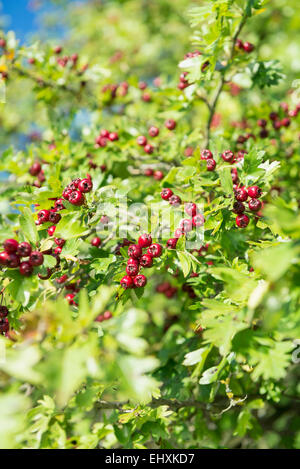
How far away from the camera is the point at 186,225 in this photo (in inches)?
71.0

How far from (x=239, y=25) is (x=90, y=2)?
7904 mm

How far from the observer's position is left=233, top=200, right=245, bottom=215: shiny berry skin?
5.67 ft

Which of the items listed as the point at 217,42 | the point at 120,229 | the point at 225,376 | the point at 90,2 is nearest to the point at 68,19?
the point at 90,2

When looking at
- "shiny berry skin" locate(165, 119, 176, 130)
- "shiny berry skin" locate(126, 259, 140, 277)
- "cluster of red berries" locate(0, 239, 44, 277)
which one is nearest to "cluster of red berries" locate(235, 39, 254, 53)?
"shiny berry skin" locate(165, 119, 176, 130)

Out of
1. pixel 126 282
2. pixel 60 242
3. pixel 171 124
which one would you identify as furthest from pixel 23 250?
Answer: pixel 171 124

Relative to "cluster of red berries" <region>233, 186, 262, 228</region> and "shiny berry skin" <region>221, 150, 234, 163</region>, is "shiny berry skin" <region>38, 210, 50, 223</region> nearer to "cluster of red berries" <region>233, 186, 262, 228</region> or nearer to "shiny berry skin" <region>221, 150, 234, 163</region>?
"cluster of red berries" <region>233, 186, 262, 228</region>

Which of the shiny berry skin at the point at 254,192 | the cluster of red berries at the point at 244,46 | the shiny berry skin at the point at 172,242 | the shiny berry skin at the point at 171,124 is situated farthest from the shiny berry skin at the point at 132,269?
the cluster of red berries at the point at 244,46

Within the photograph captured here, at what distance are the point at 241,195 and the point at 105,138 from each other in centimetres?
150

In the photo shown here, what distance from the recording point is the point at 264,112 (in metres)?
3.21

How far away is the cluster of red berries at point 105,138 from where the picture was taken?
2.85m

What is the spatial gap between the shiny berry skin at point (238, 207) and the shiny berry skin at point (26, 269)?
3.19 feet

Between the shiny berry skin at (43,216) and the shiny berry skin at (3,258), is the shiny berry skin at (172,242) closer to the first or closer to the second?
the shiny berry skin at (43,216)

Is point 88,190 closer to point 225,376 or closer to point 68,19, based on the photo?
point 225,376

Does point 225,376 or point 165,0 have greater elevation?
point 165,0
